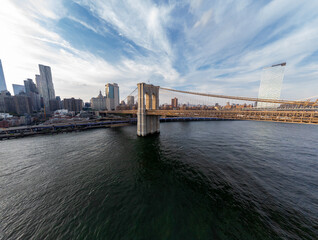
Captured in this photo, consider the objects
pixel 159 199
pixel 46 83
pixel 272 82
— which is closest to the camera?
pixel 159 199

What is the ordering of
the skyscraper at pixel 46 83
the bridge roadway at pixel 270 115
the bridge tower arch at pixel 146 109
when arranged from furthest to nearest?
the skyscraper at pixel 46 83 < the bridge tower arch at pixel 146 109 < the bridge roadway at pixel 270 115

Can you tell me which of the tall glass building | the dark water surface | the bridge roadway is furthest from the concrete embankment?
the tall glass building

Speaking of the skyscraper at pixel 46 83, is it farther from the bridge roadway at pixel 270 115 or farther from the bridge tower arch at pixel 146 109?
the bridge roadway at pixel 270 115

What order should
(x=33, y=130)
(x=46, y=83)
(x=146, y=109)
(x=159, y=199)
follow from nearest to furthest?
(x=159, y=199) → (x=146, y=109) → (x=33, y=130) → (x=46, y=83)

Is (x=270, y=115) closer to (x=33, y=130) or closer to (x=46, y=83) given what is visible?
(x=33, y=130)

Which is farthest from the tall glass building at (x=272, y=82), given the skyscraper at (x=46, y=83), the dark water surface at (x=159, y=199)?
the skyscraper at (x=46, y=83)


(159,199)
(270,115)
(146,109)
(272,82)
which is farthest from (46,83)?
(272,82)

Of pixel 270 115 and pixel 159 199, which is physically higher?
pixel 270 115
